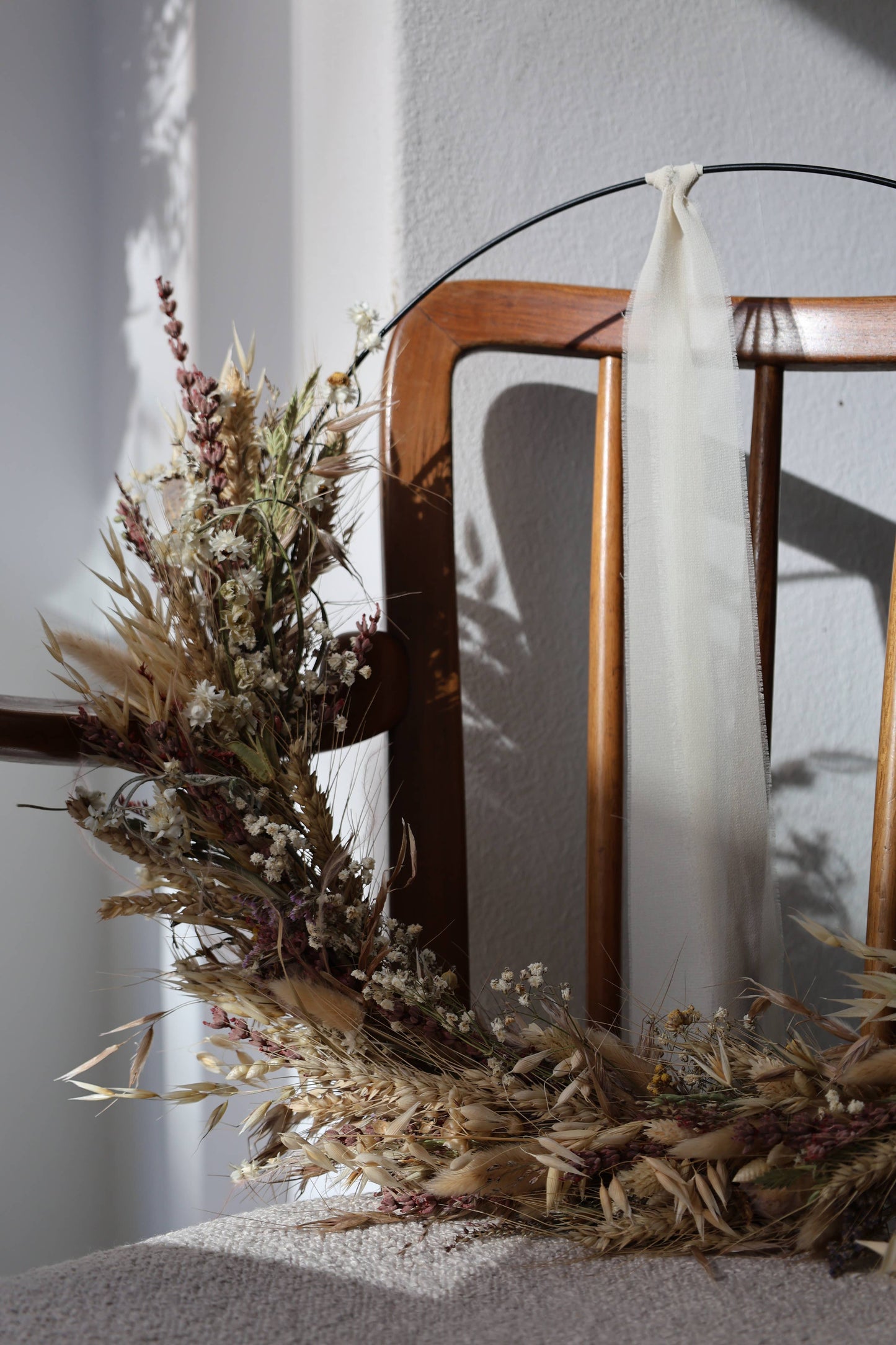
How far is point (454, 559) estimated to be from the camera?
69 centimetres

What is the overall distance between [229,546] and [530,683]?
376mm

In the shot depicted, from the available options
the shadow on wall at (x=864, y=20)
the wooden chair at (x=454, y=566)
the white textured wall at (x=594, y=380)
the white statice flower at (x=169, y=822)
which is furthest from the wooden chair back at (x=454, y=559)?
the shadow on wall at (x=864, y=20)

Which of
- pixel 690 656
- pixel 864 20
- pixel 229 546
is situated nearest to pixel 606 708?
pixel 690 656

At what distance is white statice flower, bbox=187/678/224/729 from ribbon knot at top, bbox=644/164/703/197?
464 mm

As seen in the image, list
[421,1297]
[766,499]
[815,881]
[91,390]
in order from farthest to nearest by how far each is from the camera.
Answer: [91,390], [815,881], [766,499], [421,1297]

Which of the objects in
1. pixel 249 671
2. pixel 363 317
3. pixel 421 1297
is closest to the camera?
pixel 421 1297

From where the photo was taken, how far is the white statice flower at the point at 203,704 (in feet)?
1.58

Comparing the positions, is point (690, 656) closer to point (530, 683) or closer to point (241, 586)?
point (530, 683)

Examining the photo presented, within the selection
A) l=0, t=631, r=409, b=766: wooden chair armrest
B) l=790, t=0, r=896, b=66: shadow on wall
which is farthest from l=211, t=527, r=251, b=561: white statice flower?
l=790, t=0, r=896, b=66: shadow on wall

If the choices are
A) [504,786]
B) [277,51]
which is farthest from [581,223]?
[504,786]

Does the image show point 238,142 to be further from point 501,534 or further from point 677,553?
point 677,553

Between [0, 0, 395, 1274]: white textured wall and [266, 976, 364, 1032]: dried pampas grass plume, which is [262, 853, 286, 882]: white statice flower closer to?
[266, 976, 364, 1032]: dried pampas grass plume

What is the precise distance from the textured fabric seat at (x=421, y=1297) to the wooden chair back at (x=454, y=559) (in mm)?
247

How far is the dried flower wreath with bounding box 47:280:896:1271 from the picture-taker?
0.42 m
